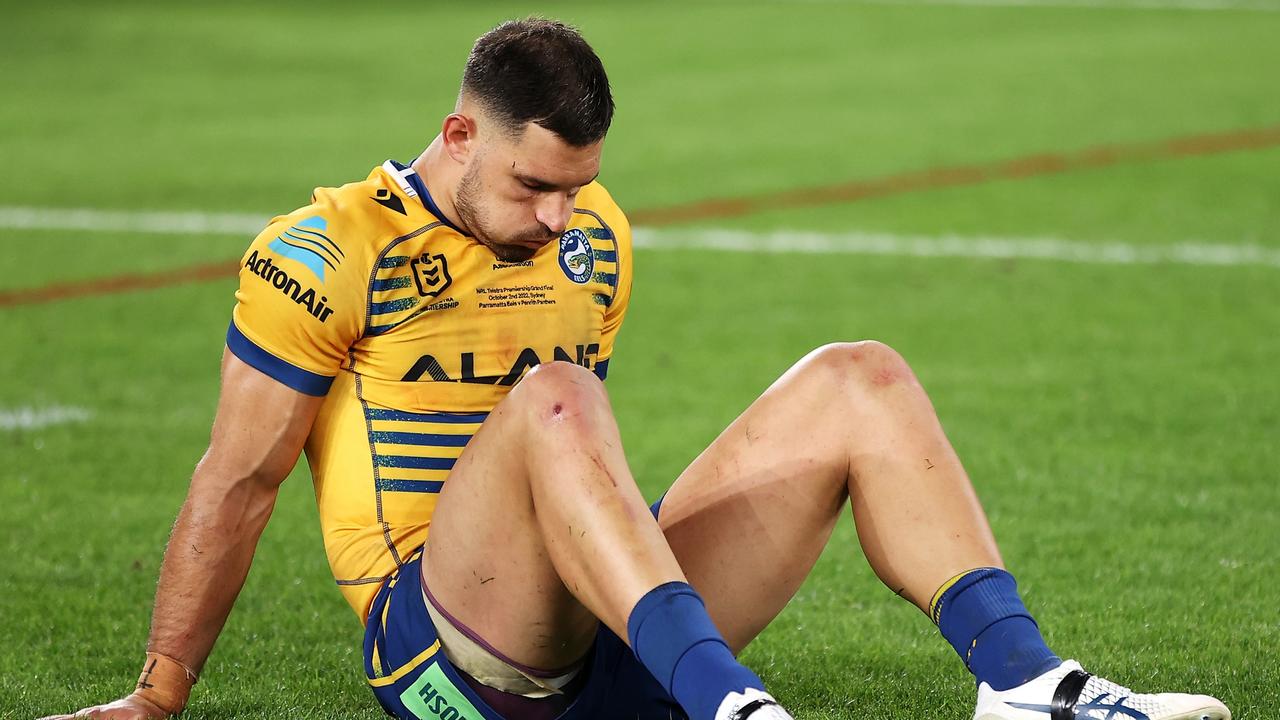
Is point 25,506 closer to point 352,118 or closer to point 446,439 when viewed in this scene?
point 446,439

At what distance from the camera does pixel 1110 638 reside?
4148 millimetres

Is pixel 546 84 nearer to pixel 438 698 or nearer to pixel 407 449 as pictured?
pixel 407 449

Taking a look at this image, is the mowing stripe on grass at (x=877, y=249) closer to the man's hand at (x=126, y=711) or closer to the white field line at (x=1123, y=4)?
the man's hand at (x=126, y=711)

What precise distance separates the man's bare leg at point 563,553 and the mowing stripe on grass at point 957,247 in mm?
6332

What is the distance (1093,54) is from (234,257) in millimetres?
9926

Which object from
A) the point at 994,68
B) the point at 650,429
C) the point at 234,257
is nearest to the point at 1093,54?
the point at 994,68

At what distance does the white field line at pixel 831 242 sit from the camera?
893 cm

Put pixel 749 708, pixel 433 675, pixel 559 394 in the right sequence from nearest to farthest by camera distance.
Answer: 1. pixel 749 708
2. pixel 559 394
3. pixel 433 675

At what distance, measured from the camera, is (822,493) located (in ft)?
10.9

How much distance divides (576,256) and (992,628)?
1.18 meters

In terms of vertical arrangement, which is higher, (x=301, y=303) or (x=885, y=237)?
(x=301, y=303)

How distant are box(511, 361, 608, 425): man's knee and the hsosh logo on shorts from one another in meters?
0.50

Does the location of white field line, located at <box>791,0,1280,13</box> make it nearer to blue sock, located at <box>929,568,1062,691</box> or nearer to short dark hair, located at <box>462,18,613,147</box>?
short dark hair, located at <box>462,18,613,147</box>

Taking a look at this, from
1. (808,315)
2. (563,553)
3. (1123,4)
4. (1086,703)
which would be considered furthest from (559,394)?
(1123,4)
